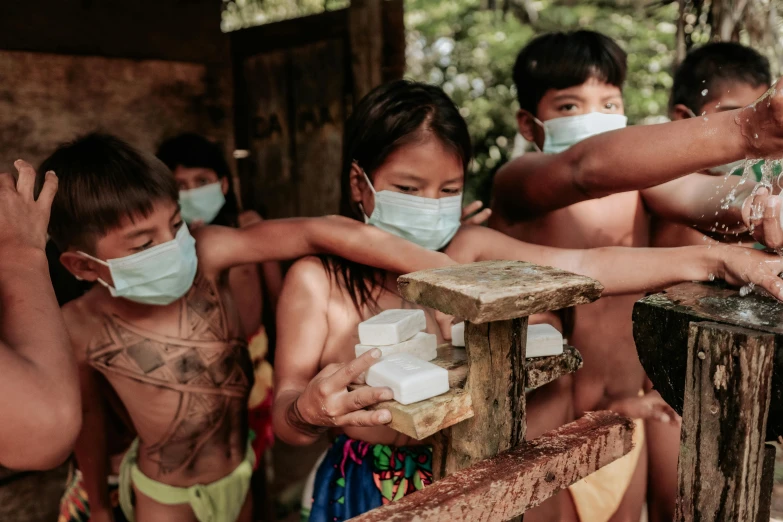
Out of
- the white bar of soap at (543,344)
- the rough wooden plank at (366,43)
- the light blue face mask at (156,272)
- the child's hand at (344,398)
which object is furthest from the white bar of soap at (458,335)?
the rough wooden plank at (366,43)

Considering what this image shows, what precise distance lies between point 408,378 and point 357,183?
3.98ft

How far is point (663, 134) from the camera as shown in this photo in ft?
5.28

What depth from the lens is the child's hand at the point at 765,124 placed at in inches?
50.8

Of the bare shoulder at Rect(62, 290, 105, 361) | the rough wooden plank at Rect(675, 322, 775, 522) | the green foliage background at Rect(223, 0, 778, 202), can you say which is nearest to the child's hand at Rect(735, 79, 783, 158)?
the rough wooden plank at Rect(675, 322, 775, 522)

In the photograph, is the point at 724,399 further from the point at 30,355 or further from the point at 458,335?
the point at 30,355

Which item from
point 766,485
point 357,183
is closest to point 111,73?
point 357,183

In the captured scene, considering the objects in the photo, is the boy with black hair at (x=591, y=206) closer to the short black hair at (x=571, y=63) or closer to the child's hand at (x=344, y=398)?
the short black hair at (x=571, y=63)

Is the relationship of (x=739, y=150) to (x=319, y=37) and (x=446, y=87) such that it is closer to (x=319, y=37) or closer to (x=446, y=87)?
(x=319, y=37)

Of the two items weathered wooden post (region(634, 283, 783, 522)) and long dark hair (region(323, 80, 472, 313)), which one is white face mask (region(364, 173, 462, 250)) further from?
weathered wooden post (region(634, 283, 783, 522))

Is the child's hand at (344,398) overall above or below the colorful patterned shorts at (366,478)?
above

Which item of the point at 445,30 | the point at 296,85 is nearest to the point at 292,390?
the point at 296,85

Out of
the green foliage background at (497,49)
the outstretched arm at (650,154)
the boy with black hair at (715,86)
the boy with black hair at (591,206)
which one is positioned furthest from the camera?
the green foliage background at (497,49)

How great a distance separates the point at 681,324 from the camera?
4.17ft

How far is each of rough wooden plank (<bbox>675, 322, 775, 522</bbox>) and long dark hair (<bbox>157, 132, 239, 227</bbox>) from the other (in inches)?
113
